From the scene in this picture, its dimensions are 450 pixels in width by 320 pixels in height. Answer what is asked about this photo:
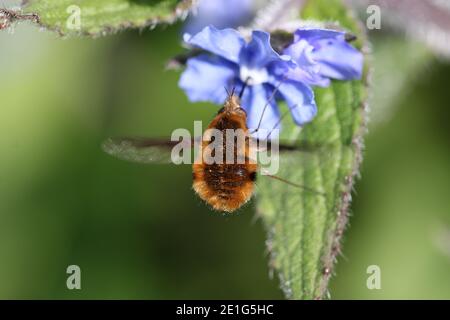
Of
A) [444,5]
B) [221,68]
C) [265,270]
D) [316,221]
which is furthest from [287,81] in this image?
[265,270]

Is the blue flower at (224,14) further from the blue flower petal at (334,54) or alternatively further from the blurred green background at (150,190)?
the blue flower petal at (334,54)

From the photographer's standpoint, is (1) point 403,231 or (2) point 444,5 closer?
(2) point 444,5

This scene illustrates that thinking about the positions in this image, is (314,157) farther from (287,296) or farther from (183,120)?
(183,120)

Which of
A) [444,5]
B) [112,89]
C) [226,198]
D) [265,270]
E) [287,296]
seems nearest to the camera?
[226,198]

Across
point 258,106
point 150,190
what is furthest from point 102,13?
point 150,190

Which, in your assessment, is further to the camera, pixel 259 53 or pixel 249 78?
pixel 249 78

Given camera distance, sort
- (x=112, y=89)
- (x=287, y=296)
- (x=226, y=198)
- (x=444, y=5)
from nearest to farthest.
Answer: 1. (x=226, y=198)
2. (x=287, y=296)
3. (x=444, y=5)
4. (x=112, y=89)

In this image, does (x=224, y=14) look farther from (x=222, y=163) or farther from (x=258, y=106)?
(x=222, y=163)

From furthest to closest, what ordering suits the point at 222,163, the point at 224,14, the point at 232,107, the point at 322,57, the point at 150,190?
1. the point at 150,190
2. the point at 224,14
3. the point at 322,57
4. the point at 232,107
5. the point at 222,163
